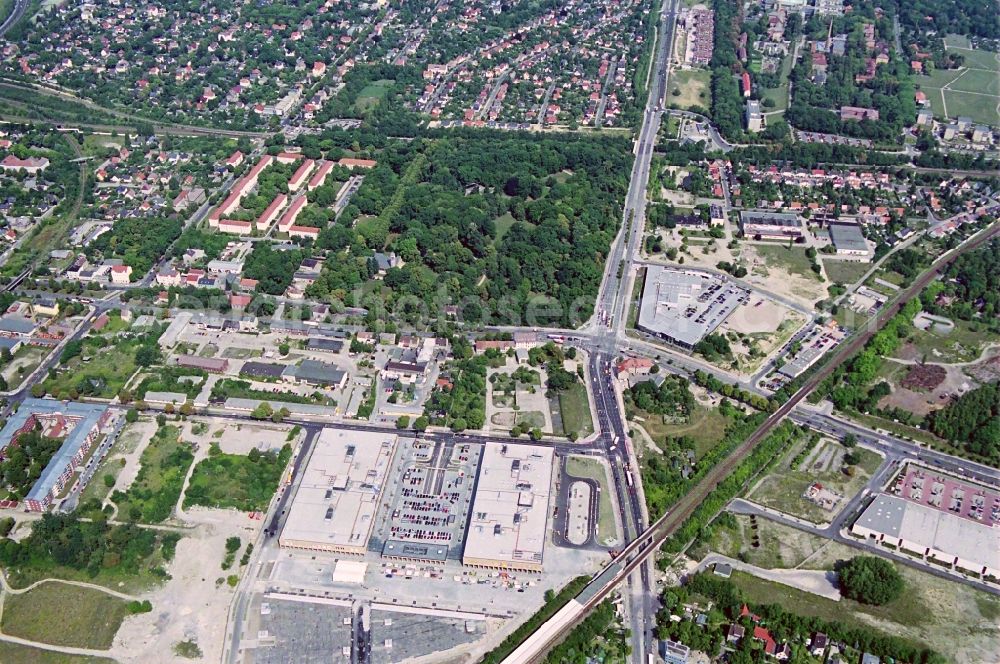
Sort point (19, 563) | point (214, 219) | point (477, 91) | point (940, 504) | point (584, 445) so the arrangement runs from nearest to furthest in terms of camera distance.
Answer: point (19, 563) < point (940, 504) < point (584, 445) < point (214, 219) < point (477, 91)

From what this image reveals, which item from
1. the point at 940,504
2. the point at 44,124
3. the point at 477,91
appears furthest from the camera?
the point at 477,91

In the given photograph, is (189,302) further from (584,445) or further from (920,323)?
(920,323)

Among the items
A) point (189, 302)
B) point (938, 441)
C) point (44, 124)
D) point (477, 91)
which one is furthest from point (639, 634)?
point (44, 124)

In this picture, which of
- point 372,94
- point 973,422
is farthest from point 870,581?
point 372,94

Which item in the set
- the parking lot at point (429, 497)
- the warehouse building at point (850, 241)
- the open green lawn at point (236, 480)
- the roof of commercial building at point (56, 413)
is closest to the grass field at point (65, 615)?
the roof of commercial building at point (56, 413)

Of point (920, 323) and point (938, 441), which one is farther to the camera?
point (920, 323)

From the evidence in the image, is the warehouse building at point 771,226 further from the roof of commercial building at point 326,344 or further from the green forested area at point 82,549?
the green forested area at point 82,549

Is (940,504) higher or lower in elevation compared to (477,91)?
lower

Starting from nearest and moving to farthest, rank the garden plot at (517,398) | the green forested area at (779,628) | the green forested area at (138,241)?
the green forested area at (779,628) < the garden plot at (517,398) < the green forested area at (138,241)
